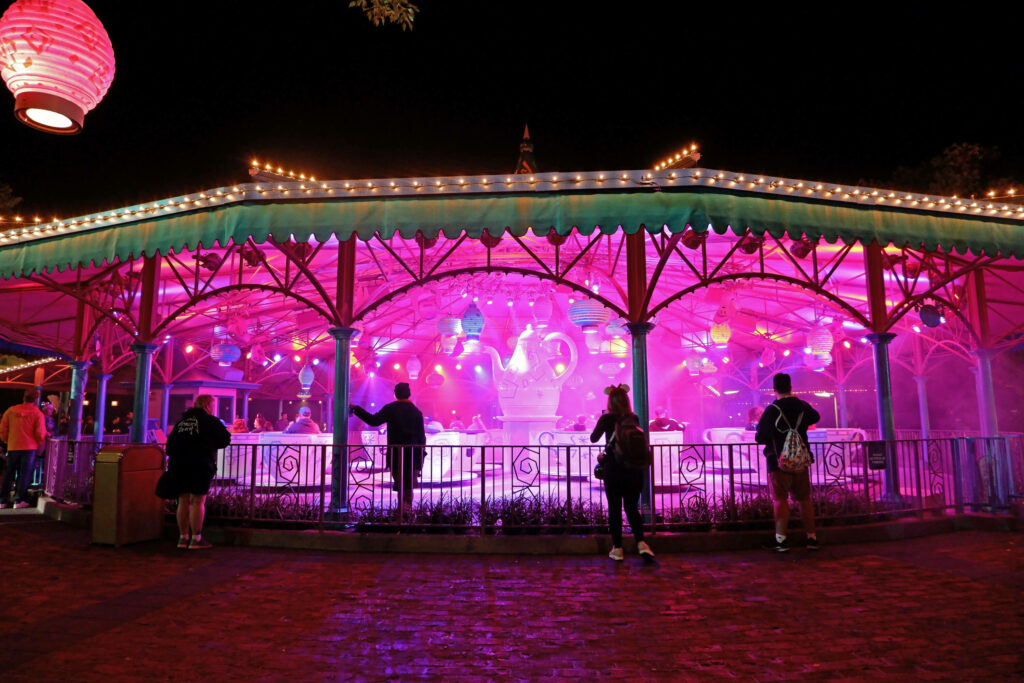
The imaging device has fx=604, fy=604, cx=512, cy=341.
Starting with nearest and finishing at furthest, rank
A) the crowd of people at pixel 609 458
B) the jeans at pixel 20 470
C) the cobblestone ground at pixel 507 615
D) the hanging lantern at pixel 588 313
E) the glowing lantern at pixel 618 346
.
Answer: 1. the cobblestone ground at pixel 507 615
2. the crowd of people at pixel 609 458
3. the jeans at pixel 20 470
4. the hanging lantern at pixel 588 313
5. the glowing lantern at pixel 618 346

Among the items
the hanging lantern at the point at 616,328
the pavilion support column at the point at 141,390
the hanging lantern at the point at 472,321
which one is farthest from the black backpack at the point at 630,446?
the pavilion support column at the point at 141,390

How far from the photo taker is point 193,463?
664 centimetres

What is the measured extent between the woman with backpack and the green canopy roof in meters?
2.00

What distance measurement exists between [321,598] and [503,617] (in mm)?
1554

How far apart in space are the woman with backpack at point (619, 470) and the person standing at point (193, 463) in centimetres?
420

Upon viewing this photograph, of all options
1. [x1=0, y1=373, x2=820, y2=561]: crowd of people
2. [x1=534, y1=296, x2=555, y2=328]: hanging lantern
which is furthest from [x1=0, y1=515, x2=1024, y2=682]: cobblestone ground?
[x1=534, y1=296, x2=555, y2=328]: hanging lantern

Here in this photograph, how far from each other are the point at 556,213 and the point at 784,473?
3.83 m

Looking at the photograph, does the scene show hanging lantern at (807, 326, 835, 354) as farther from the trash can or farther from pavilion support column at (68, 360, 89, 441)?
pavilion support column at (68, 360, 89, 441)

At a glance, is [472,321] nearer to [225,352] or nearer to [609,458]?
[609,458]

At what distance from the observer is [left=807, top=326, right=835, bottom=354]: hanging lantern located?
42.6 ft

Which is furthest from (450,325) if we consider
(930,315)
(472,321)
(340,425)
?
(930,315)

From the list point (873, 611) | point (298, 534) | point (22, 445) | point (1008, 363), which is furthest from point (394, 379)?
point (873, 611)

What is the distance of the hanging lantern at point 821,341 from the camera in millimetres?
12977

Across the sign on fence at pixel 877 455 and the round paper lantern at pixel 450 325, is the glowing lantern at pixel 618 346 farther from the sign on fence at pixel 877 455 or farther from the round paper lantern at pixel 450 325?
the sign on fence at pixel 877 455
